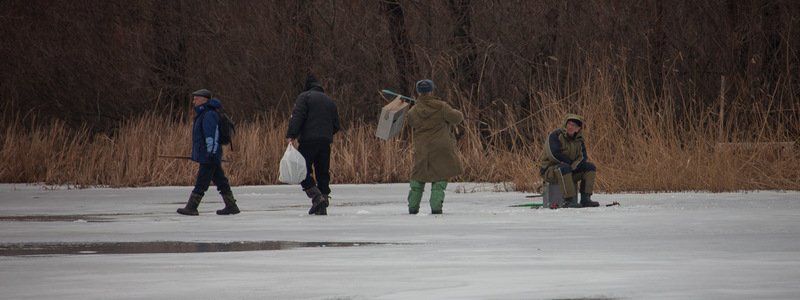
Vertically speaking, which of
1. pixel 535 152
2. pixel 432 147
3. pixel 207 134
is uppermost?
pixel 207 134

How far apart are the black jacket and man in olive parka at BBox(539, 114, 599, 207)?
7.80 ft

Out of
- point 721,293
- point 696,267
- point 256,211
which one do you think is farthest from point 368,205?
point 721,293

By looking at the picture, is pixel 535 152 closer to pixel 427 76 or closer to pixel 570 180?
pixel 570 180

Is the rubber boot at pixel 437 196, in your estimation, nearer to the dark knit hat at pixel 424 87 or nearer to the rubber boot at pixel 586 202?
the dark knit hat at pixel 424 87

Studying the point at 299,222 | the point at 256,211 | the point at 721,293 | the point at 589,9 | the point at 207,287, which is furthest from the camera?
the point at 589,9

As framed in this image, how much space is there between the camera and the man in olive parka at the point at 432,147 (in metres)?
17.0

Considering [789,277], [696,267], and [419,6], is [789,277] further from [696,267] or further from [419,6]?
[419,6]

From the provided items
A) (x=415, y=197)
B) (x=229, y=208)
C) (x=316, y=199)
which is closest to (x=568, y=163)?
(x=415, y=197)

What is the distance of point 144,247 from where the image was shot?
1280 cm

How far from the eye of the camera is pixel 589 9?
1389 inches

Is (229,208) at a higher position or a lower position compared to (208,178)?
lower

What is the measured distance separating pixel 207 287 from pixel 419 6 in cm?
2848

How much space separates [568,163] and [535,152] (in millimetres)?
5565

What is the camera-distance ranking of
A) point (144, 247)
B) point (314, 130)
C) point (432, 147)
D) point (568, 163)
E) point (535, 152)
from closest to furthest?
point (144, 247), point (432, 147), point (568, 163), point (314, 130), point (535, 152)
